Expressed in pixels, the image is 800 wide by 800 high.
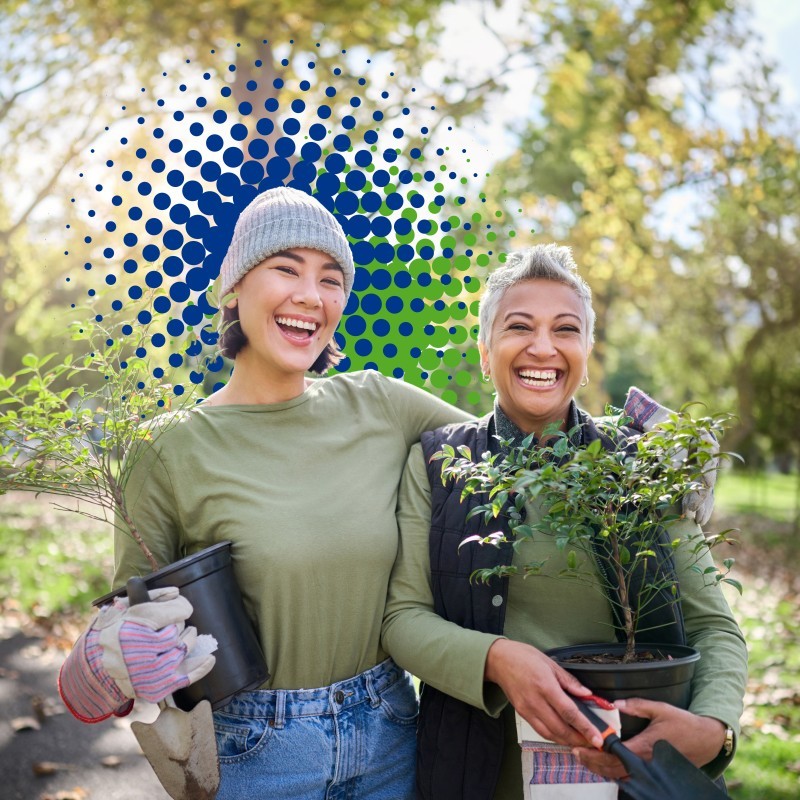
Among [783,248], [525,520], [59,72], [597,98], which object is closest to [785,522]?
[783,248]

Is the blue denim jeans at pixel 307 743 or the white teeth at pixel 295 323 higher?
the white teeth at pixel 295 323

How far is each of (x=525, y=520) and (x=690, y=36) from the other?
9.52 meters

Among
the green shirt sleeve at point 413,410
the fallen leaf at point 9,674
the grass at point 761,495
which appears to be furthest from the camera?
the grass at point 761,495

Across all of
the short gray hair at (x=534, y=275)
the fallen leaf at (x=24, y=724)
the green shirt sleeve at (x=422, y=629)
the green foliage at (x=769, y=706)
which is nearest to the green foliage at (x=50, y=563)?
the fallen leaf at (x=24, y=724)

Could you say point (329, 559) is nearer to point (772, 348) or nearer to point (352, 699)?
point (352, 699)

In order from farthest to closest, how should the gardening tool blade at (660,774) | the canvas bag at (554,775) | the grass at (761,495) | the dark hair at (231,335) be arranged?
the grass at (761,495) < the dark hair at (231,335) < the canvas bag at (554,775) < the gardening tool blade at (660,774)

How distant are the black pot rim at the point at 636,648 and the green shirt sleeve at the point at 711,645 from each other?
104 millimetres

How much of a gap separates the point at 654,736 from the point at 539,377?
3.00ft

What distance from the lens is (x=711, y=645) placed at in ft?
6.92

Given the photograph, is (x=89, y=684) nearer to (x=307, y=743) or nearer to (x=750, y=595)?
(x=307, y=743)

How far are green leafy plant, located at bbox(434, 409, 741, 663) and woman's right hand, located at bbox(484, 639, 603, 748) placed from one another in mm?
191

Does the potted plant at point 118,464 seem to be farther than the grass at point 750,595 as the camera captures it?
No

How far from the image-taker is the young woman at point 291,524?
212 centimetres

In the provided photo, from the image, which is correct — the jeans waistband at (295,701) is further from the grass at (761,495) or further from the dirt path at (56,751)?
the grass at (761,495)
